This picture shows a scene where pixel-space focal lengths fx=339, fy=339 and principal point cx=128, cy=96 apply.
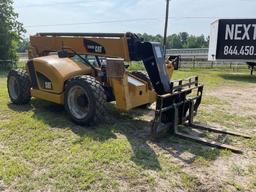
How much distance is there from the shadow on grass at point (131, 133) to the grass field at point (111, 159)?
0.01 metres

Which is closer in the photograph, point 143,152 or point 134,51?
point 143,152

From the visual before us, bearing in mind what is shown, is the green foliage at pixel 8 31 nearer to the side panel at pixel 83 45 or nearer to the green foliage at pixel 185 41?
the side panel at pixel 83 45

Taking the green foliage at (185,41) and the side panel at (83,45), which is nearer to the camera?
the side panel at (83,45)

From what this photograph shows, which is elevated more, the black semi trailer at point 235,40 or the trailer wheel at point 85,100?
the black semi trailer at point 235,40

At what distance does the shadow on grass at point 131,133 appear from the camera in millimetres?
4832

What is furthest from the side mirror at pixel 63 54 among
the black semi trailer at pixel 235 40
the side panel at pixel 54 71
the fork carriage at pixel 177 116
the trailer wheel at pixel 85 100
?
the black semi trailer at pixel 235 40

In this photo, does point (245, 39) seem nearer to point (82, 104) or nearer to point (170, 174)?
point (82, 104)

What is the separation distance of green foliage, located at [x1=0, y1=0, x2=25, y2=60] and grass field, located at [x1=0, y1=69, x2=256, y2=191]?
1582 cm

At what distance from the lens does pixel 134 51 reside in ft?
20.5

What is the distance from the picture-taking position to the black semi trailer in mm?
18500

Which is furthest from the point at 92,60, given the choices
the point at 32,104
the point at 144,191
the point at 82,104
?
the point at 144,191

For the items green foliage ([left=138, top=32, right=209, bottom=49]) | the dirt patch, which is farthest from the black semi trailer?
green foliage ([left=138, top=32, right=209, bottom=49])

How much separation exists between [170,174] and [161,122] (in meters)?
1.50

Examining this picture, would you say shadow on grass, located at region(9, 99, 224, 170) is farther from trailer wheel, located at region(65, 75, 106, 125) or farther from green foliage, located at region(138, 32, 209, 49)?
green foliage, located at region(138, 32, 209, 49)
